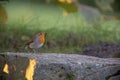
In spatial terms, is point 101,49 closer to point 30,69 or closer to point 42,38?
A: point 42,38

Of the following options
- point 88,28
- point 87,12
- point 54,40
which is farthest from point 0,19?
point 88,28

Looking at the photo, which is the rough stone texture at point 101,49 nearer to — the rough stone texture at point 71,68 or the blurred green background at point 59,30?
the blurred green background at point 59,30

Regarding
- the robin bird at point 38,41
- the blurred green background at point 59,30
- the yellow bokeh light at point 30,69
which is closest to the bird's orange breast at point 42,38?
the robin bird at point 38,41

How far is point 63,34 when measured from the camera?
7887 millimetres

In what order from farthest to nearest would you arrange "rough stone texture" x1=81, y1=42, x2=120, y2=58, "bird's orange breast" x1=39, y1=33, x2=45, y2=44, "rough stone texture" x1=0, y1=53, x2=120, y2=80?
"rough stone texture" x1=81, y1=42, x2=120, y2=58 → "bird's orange breast" x1=39, y1=33, x2=45, y2=44 → "rough stone texture" x1=0, y1=53, x2=120, y2=80

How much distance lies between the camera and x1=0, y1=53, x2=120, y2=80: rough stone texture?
14.7 feet

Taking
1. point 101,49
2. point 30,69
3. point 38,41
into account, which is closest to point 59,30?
point 101,49

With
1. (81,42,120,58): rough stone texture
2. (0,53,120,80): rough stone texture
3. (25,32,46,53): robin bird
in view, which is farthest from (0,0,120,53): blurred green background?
(0,53,120,80): rough stone texture

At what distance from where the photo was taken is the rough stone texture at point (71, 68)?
14.7 feet

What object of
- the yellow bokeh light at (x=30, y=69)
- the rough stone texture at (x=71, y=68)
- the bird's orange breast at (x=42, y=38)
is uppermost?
the bird's orange breast at (x=42, y=38)

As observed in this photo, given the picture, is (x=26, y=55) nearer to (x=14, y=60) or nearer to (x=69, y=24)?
(x=14, y=60)

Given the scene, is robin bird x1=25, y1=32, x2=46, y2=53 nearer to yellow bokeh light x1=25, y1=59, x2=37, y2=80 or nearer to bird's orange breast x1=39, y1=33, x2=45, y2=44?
bird's orange breast x1=39, y1=33, x2=45, y2=44

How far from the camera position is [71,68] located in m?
4.48

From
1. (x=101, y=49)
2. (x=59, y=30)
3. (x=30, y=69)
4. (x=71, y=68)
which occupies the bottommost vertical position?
(x=59, y=30)
